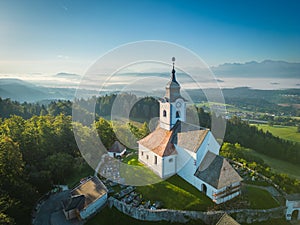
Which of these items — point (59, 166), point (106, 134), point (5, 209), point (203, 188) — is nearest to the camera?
point (5, 209)

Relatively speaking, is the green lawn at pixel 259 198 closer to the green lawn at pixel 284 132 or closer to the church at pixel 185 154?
the church at pixel 185 154

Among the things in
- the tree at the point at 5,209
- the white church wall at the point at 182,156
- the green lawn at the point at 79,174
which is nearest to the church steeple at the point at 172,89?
the white church wall at the point at 182,156

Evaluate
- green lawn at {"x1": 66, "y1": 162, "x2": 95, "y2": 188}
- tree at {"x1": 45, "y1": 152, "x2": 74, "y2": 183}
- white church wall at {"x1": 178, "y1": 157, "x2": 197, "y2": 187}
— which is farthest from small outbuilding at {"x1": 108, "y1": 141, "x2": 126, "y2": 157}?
white church wall at {"x1": 178, "y1": 157, "x2": 197, "y2": 187}

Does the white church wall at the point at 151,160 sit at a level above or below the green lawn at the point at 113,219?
above

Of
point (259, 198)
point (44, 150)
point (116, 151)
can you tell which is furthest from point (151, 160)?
point (44, 150)

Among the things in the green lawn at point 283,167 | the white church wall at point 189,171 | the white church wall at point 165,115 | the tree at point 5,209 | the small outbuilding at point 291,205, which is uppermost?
the white church wall at point 165,115

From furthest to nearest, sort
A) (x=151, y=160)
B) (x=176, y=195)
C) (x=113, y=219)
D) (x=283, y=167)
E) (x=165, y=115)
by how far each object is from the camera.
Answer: (x=283, y=167) → (x=165, y=115) → (x=151, y=160) → (x=176, y=195) → (x=113, y=219)

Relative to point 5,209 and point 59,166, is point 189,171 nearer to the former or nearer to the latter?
point 59,166
